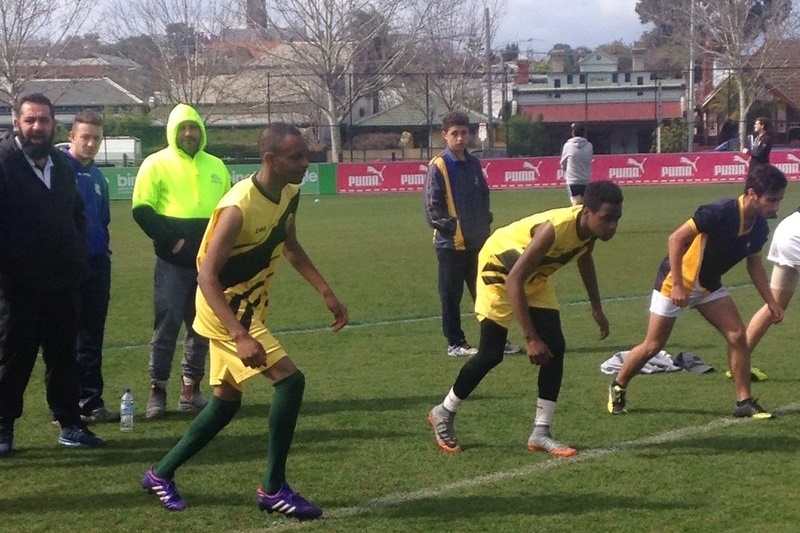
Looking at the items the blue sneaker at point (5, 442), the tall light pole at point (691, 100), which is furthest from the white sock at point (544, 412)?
the tall light pole at point (691, 100)

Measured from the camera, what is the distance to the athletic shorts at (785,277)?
27.4 feet

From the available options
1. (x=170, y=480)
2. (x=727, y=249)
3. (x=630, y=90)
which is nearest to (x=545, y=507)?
→ (x=170, y=480)

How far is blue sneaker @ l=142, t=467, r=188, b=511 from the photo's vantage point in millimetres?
5582

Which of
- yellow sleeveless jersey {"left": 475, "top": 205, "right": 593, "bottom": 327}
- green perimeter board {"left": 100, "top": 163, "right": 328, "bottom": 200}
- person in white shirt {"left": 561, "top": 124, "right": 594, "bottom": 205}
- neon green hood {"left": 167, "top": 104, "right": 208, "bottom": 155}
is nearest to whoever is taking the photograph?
yellow sleeveless jersey {"left": 475, "top": 205, "right": 593, "bottom": 327}

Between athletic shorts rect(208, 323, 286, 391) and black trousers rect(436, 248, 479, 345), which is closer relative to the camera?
athletic shorts rect(208, 323, 286, 391)

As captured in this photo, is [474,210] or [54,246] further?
[474,210]

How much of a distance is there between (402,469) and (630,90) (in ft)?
181

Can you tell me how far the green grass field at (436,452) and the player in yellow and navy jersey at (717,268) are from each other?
0.33 m

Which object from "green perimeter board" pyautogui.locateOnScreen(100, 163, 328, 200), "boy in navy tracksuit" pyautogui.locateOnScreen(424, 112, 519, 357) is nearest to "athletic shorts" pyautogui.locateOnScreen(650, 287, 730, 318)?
"boy in navy tracksuit" pyautogui.locateOnScreen(424, 112, 519, 357)

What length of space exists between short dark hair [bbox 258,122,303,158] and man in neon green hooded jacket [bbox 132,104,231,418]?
2.12 meters

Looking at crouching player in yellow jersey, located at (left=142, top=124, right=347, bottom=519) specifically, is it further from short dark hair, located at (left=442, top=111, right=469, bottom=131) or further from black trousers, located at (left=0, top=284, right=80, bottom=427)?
short dark hair, located at (left=442, top=111, right=469, bottom=131)

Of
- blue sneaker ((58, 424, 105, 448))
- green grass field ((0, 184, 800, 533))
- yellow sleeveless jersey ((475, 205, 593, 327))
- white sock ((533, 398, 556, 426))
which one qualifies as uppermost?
yellow sleeveless jersey ((475, 205, 593, 327))

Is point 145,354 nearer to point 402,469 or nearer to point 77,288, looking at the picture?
point 77,288

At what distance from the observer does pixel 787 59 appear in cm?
6069
